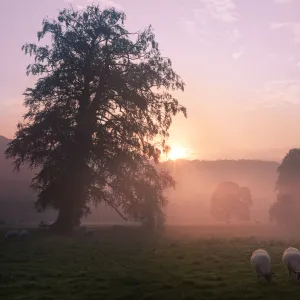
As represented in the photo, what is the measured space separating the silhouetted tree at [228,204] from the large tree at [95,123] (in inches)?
2290

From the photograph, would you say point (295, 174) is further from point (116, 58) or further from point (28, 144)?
point (28, 144)

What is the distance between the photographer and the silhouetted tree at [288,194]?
215 feet

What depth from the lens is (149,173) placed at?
111 ft

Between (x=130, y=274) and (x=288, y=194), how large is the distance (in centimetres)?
5701

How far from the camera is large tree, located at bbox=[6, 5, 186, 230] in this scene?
102 ft

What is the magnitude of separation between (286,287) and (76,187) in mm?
21094

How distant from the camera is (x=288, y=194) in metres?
66.7

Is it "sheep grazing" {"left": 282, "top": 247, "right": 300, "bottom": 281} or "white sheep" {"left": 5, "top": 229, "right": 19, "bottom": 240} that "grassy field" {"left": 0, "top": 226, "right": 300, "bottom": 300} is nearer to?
"sheep grazing" {"left": 282, "top": 247, "right": 300, "bottom": 281}

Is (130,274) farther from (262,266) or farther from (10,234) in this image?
(10,234)

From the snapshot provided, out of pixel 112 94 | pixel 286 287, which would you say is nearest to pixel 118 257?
pixel 286 287

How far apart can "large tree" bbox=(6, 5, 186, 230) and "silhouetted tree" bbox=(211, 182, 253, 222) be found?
58165 mm

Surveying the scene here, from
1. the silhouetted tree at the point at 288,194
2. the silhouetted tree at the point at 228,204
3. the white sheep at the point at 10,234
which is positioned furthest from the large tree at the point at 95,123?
the silhouetted tree at the point at 228,204

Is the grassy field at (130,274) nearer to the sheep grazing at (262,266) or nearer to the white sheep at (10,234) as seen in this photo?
the sheep grazing at (262,266)

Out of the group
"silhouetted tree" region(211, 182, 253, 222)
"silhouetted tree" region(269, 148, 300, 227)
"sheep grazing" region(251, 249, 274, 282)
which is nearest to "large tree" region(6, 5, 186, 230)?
"sheep grazing" region(251, 249, 274, 282)
